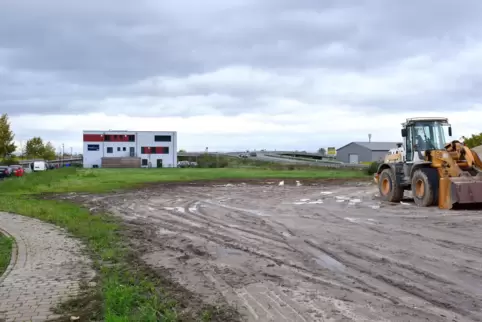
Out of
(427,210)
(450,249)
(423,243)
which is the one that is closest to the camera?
(450,249)

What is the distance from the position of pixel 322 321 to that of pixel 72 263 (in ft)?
16.7

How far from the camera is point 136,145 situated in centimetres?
10919

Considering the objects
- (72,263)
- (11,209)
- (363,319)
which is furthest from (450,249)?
(11,209)

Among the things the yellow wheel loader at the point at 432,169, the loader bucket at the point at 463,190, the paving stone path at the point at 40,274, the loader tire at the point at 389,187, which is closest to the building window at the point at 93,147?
the loader tire at the point at 389,187

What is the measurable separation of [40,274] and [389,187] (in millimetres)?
17124

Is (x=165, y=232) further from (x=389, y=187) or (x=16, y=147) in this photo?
(x=16, y=147)

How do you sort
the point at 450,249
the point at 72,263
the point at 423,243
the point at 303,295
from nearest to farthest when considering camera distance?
1. the point at 303,295
2. the point at 72,263
3. the point at 450,249
4. the point at 423,243

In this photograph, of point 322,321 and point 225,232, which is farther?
point 225,232

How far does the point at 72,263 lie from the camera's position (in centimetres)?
908

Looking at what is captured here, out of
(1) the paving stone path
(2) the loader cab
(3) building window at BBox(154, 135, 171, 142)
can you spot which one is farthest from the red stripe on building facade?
(1) the paving stone path

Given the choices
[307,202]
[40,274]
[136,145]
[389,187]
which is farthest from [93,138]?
[40,274]

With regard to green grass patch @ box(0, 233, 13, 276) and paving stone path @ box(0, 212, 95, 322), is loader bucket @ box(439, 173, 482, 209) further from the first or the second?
green grass patch @ box(0, 233, 13, 276)

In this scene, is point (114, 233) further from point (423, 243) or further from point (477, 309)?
point (477, 309)

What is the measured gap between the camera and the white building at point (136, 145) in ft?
352
